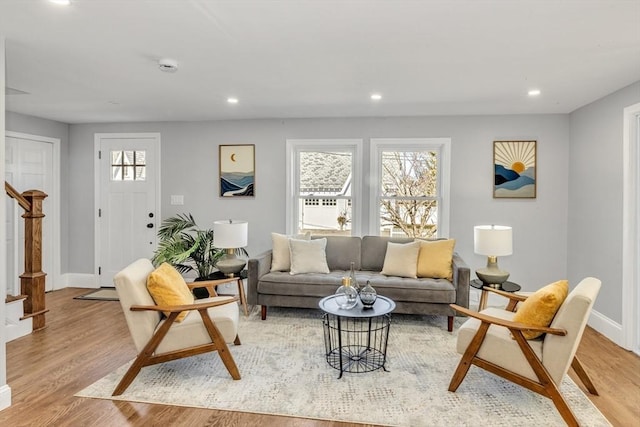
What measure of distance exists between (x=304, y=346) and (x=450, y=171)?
9.11 ft

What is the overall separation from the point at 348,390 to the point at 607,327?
2.75 m

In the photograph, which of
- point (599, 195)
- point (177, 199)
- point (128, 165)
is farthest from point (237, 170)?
point (599, 195)

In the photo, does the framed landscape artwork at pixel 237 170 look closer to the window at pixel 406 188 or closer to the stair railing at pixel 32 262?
the window at pixel 406 188

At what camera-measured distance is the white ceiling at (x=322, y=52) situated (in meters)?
2.07

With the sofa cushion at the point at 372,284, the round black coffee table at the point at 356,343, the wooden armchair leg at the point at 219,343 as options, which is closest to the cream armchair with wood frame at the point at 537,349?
the round black coffee table at the point at 356,343

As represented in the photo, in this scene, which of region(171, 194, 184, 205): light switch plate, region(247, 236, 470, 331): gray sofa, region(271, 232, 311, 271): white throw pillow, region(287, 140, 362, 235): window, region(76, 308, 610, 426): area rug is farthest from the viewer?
region(171, 194, 184, 205): light switch plate

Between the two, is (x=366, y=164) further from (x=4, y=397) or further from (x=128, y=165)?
(x=4, y=397)

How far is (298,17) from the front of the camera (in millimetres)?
2135

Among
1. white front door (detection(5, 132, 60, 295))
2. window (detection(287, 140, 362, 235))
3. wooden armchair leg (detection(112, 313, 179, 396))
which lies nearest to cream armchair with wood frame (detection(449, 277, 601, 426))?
wooden armchair leg (detection(112, 313, 179, 396))

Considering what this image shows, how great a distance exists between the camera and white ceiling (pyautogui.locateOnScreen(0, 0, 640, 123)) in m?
2.07

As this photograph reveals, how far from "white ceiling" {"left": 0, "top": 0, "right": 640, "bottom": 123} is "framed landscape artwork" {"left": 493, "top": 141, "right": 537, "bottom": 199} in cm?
54

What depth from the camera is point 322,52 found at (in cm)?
266

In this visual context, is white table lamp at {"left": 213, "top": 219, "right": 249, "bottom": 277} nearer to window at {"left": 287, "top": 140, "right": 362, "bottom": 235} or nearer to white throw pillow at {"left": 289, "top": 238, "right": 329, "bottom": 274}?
white throw pillow at {"left": 289, "top": 238, "right": 329, "bottom": 274}

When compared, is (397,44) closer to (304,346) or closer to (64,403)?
(304,346)
